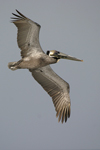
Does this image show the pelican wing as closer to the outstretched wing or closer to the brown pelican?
the brown pelican

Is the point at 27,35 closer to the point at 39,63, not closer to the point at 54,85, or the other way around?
the point at 39,63

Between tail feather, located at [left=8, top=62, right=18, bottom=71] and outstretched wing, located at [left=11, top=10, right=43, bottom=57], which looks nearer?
outstretched wing, located at [left=11, top=10, right=43, bottom=57]

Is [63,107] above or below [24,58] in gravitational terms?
below

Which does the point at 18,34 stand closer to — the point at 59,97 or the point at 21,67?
the point at 21,67

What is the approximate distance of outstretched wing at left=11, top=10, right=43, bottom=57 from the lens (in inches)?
394

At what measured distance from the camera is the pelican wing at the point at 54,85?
11.2 meters

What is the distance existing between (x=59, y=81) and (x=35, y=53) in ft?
4.75

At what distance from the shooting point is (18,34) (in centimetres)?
1023

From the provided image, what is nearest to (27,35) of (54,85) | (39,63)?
(39,63)

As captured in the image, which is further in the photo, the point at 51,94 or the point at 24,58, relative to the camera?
the point at 51,94

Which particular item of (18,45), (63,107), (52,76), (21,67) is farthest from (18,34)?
(63,107)

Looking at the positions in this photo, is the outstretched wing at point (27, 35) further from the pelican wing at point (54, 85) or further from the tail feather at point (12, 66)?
the pelican wing at point (54, 85)

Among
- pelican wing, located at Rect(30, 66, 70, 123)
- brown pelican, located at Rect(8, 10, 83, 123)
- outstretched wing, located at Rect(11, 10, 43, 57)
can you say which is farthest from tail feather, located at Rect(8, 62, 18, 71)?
pelican wing, located at Rect(30, 66, 70, 123)

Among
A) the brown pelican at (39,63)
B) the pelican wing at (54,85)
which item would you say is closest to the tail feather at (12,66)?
the brown pelican at (39,63)
